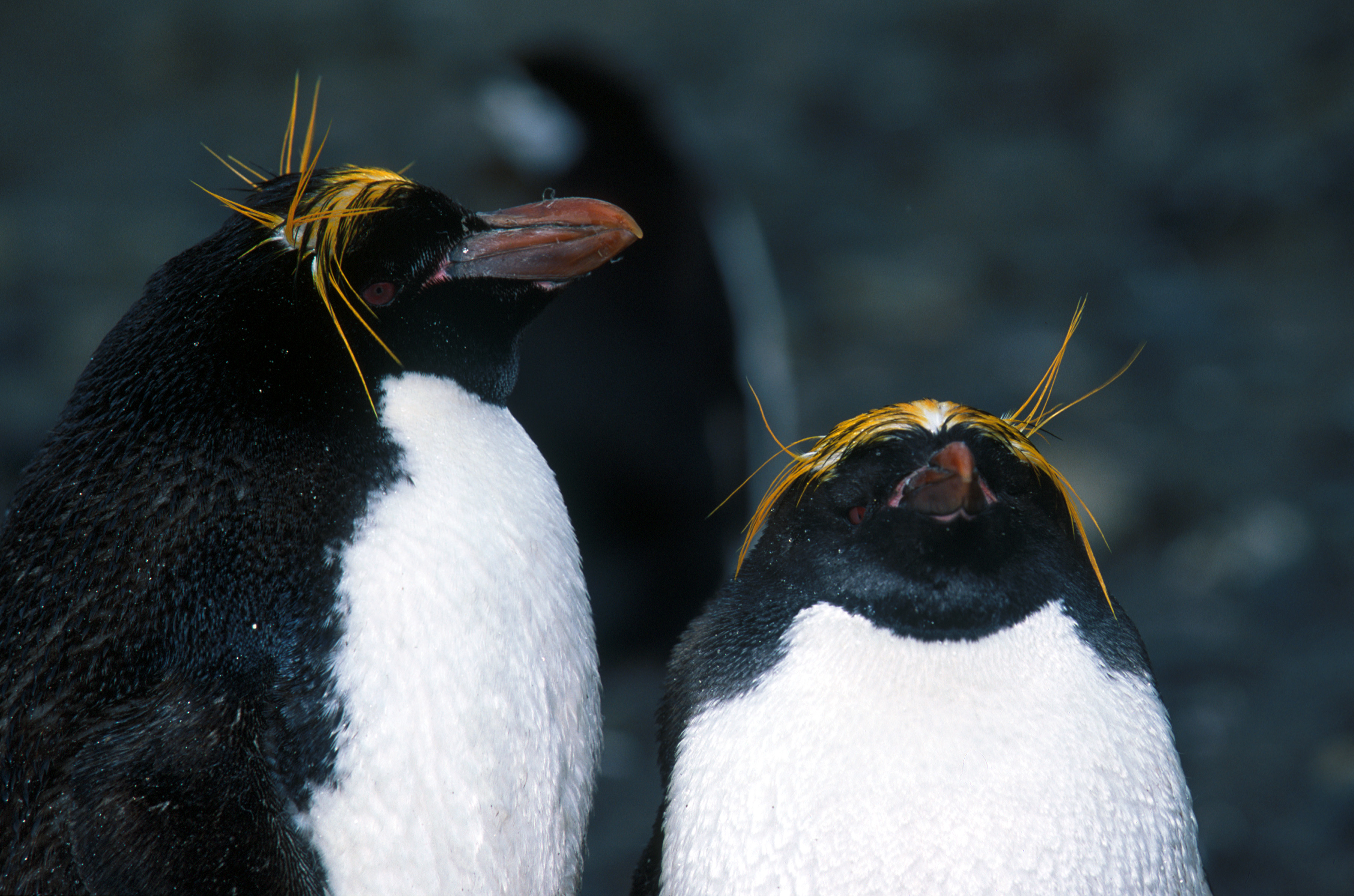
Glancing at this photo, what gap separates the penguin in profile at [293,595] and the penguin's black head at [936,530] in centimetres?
23

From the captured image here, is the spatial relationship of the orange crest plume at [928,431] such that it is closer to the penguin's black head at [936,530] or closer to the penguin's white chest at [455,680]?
the penguin's black head at [936,530]

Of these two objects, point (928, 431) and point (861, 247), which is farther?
point (861, 247)

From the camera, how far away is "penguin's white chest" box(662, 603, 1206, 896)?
961 mm

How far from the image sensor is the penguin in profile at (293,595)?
865 millimetres

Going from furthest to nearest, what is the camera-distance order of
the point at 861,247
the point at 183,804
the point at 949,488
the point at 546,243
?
1. the point at 861,247
2. the point at 546,243
3. the point at 949,488
4. the point at 183,804

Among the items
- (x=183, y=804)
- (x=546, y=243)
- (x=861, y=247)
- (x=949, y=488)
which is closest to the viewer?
(x=183, y=804)

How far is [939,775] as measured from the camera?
96cm

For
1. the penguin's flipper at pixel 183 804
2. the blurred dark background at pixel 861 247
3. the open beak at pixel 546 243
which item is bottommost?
the blurred dark background at pixel 861 247

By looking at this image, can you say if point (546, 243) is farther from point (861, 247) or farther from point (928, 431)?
point (861, 247)

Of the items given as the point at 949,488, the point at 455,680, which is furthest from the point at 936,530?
the point at 455,680

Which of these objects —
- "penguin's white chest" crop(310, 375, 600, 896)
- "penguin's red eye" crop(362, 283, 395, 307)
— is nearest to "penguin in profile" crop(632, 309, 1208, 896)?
"penguin's white chest" crop(310, 375, 600, 896)

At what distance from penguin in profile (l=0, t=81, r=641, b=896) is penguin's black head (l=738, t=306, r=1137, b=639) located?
0.23 m

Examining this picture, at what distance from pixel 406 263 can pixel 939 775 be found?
59 cm

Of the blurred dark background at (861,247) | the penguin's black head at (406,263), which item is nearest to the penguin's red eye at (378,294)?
the penguin's black head at (406,263)
